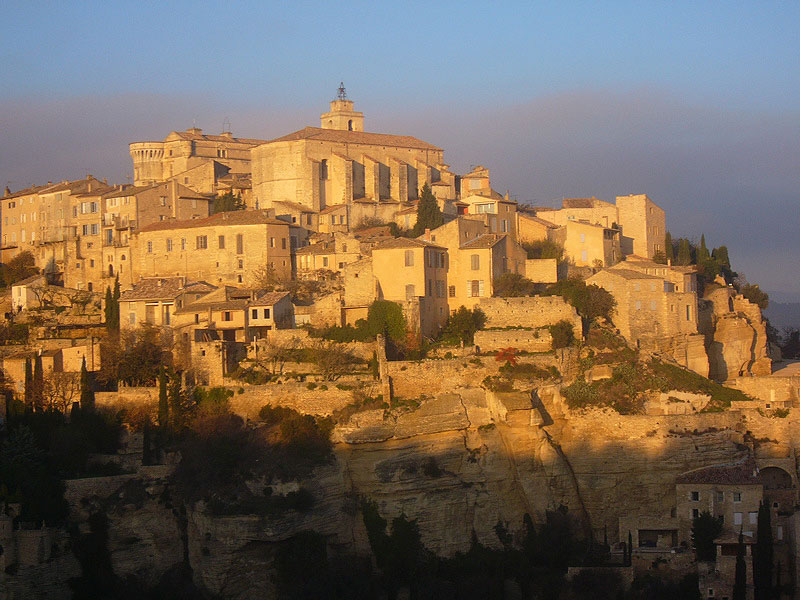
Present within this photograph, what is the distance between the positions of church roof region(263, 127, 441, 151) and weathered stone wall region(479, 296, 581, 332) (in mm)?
20524

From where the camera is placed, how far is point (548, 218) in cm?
6600

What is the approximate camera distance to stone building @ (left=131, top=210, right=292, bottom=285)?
58.0 meters

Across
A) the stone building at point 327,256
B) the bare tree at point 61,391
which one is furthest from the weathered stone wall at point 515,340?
the bare tree at point 61,391

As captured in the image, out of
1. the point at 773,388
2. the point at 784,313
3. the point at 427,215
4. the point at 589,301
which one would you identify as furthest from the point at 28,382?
the point at 784,313

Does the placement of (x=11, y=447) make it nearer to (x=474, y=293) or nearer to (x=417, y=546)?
(x=417, y=546)

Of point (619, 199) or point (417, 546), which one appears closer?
point (417, 546)

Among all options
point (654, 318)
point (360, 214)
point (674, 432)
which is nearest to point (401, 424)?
point (674, 432)

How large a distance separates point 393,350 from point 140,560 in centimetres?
1162

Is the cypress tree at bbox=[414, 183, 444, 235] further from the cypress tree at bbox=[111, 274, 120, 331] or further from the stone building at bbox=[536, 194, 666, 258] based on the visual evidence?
the cypress tree at bbox=[111, 274, 120, 331]

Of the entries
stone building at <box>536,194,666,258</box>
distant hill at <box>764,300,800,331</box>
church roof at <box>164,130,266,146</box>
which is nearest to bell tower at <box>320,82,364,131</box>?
church roof at <box>164,130,266,146</box>

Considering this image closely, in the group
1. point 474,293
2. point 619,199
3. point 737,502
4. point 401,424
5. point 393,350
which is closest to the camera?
point 737,502

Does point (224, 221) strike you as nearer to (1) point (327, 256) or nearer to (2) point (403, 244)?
(1) point (327, 256)

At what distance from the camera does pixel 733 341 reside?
5431cm

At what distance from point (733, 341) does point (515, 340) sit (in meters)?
10.9
